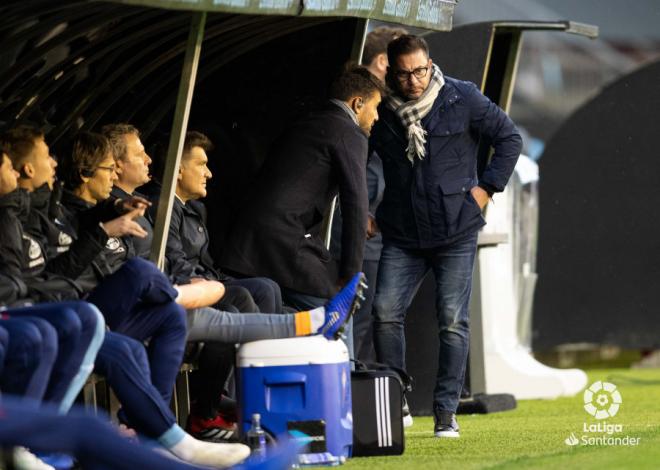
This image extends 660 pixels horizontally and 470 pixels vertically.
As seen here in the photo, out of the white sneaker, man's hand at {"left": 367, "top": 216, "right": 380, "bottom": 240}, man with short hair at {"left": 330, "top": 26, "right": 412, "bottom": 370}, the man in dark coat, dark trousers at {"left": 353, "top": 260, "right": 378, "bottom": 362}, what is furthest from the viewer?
dark trousers at {"left": 353, "top": 260, "right": 378, "bottom": 362}

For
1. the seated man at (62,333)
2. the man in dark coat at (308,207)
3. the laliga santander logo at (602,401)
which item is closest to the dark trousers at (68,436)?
the seated man at (62,333)

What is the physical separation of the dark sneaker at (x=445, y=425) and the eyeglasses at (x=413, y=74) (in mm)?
1624

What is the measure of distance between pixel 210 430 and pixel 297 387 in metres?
0.78

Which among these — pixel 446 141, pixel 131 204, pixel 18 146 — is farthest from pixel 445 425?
pixel 18 146

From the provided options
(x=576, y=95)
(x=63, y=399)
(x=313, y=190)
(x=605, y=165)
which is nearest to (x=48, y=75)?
(x=313, y=190)

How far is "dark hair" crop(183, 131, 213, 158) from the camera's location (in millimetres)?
8250

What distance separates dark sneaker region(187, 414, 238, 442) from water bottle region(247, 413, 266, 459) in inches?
26.3

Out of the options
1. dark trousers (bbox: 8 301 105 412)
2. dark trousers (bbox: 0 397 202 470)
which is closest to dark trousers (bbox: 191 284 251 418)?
dark trousers (bbox: 8 301 105 412)

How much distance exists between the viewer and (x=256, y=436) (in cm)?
702

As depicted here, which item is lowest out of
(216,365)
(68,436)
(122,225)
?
(216,365)

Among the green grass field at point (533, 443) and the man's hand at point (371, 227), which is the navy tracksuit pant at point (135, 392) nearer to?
the green grass field at point (533, 443)

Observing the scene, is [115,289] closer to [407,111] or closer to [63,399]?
[63,399]

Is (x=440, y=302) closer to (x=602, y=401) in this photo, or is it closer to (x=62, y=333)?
(x=602, y=401)

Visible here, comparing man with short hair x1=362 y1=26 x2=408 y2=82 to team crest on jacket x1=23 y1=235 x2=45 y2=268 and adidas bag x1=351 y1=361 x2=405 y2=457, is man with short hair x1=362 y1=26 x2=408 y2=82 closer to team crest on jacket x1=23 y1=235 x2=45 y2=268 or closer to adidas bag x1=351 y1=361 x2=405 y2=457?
adidas bag x1=351 y1=361 x2=405 y2=457
